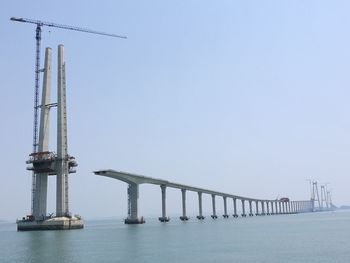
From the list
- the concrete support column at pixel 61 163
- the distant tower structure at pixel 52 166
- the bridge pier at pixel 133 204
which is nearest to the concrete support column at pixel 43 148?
the distant tower structure at pixel 52 166

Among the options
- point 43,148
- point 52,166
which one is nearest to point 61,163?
point 52,166

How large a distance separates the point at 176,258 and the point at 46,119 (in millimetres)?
70034

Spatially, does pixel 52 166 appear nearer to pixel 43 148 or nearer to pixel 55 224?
pixel 43 148

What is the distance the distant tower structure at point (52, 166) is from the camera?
105938 mm

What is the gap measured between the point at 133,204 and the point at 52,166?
113 ft

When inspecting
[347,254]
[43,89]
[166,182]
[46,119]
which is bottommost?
[347,254]

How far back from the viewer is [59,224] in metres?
105

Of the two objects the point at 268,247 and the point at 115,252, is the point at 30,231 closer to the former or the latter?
the point at 115,252

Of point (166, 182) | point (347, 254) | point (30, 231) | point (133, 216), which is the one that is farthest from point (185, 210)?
point (347, 254)

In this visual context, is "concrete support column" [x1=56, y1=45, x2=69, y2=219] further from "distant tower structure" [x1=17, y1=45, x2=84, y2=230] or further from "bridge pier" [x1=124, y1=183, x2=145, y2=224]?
"bridge pier" [x1=124, y1=183, x2=145, y2=224]

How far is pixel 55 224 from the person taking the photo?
105375 millimetres

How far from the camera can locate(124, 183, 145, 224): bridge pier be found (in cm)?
13350

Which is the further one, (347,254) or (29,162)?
(29,162)

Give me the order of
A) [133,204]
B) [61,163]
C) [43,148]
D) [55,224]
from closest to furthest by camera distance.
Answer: [55,224] → [61,163] → [43,148] → [133,204]
